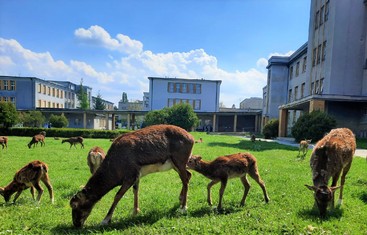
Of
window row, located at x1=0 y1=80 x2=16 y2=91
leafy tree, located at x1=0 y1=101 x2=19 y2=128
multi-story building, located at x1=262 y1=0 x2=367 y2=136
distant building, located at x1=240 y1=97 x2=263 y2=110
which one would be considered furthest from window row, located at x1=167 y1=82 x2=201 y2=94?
window row, located at x1=0 y1=80 x2=16 y2=91

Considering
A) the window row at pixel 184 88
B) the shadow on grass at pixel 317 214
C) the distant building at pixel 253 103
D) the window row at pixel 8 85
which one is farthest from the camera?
the distant building at pixel 253 103

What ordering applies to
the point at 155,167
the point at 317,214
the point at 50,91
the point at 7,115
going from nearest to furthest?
1. the point at 317,214
2. the point at 155,167
3. the point at 7,115
4. the point at 50,91

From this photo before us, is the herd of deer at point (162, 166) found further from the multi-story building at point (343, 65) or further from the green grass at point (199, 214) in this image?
the multi-story building at point (343, 65)

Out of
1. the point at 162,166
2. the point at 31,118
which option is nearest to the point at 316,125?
the point at 162,166

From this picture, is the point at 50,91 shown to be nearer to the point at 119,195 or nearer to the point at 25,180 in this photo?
the point at 25,180

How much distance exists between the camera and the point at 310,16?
38.0 metres

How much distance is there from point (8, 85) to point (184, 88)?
42.7m

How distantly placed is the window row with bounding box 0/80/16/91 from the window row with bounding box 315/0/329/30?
2569 inches

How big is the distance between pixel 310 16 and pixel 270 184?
37098mm

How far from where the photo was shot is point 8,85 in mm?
63906

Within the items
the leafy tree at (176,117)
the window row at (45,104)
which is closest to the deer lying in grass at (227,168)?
the leafy tree at (176,117)

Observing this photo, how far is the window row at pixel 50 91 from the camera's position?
218ft

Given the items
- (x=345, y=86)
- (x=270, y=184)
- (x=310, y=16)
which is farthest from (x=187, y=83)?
(x=270, y=184)

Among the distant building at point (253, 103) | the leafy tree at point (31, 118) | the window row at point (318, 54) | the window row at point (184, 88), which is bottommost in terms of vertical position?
the leafy tree at point (31, 118)
